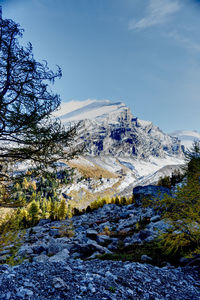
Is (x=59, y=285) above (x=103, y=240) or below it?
above

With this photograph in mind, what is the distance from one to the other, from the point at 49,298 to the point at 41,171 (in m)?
4.68

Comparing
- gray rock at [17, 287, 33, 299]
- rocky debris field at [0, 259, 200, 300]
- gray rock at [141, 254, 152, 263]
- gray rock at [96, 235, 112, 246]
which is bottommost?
gray rock at [96, 235, 112, 246]

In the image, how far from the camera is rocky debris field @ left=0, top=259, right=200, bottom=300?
11.7 feet

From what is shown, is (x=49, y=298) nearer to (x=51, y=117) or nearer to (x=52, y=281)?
(x=52, y=281)

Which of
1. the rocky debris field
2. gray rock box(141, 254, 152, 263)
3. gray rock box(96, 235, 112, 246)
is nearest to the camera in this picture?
the rocky debris field

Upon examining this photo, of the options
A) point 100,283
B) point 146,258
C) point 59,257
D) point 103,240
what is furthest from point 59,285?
point 103,240

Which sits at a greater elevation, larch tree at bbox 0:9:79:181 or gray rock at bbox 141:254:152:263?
larch tree at bbox 0:9:79:181

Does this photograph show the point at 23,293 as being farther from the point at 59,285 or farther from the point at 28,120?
the point at 28,120

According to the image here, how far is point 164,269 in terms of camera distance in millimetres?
6039

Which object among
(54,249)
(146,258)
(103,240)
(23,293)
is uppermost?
(23,293)

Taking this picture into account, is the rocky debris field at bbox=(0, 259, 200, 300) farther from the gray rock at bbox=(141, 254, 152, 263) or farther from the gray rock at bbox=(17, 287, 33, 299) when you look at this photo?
the gray rock at bbox=(141, 254, 152, 263)

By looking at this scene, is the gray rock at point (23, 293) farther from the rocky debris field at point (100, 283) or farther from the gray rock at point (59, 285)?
the gray rock at point (59, 285)

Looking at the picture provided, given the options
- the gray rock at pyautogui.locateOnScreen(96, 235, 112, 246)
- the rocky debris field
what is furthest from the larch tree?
the gray rock at pyautogui.locateOnScreen(96, 235, 112, 246)

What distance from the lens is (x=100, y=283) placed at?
424 centimetres
